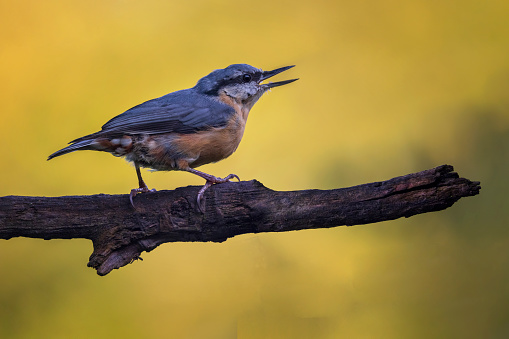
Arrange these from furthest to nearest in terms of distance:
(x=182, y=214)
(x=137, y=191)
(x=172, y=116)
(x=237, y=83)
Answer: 1. (x=237, y=83)
2. (x=172, y=116)
3. (x=137, y=191)
4. (x=182, y=214)

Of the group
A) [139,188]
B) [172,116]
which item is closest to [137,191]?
[139,188]

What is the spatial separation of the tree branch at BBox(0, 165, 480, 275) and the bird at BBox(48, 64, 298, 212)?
3.2 inches

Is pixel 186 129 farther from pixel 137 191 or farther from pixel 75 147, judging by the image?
pixel 75 147

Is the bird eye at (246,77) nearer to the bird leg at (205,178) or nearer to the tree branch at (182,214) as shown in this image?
the bird leg at (205,178)

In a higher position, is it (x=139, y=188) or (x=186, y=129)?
(x=186, y=129)

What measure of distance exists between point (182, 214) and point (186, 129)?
429mm

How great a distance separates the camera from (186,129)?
2234 mm

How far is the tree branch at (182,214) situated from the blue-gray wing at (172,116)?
0.97ft

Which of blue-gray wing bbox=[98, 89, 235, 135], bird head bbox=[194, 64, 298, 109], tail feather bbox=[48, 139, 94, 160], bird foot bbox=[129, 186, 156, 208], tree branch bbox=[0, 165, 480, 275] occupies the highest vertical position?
bird head bbox=[194, 64, 298, 109]

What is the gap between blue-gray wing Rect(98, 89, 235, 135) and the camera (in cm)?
217

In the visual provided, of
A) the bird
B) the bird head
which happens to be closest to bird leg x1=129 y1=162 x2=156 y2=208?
the bird

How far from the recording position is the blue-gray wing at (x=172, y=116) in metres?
2.17

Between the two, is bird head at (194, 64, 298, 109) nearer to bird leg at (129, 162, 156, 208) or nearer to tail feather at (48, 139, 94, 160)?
bird leg at (129, 162, 156, 208)

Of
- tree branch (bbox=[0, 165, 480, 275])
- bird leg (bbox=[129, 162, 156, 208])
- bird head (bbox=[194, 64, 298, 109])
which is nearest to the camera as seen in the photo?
tree branch (bbox=[0, 165, 480, 275])
